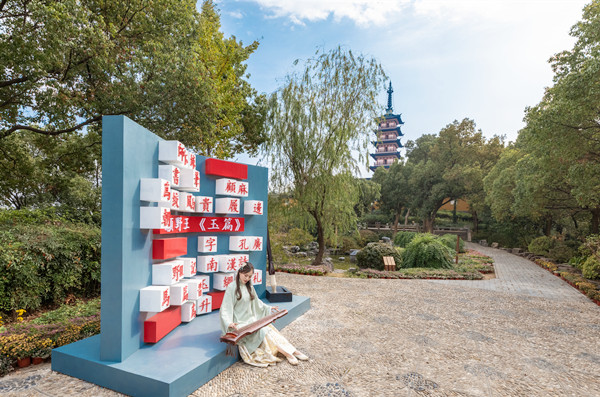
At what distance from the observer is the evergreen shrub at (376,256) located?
12.0 metres

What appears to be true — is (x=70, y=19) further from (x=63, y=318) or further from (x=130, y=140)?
(x=63, y=318)

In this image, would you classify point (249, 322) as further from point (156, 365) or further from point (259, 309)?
point (156, 365)

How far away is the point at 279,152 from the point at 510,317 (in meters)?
8.46

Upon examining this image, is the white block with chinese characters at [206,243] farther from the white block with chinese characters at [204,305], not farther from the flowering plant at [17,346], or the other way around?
the flowering plant at [17,346]

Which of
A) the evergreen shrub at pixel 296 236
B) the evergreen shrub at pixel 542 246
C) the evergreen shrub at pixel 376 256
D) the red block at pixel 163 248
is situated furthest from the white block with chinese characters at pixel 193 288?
the evergreen shrub at pixel 542 246

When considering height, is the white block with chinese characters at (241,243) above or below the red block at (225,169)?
below

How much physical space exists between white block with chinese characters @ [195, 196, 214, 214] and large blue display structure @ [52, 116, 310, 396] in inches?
47.1

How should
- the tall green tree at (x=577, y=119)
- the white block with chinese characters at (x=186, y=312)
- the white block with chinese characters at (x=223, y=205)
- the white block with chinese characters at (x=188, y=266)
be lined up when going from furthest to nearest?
the tall green tree at (x=577, y=119) < the white block with chinese characters at (x=223, y=205) < the white block with chinese characters at (x=186, y=312) < the white block with chinese characters at (x=188, y=266)

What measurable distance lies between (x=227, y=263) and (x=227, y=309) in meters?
1.52

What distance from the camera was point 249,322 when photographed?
4.11m

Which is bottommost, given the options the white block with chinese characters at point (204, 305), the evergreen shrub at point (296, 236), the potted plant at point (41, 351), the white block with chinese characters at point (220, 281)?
the potted plant at point (41, 351)

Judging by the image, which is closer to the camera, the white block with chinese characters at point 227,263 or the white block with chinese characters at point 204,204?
the white block with chinese characters at point 204,204

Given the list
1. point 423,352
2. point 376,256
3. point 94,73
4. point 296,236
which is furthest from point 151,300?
point 376,256

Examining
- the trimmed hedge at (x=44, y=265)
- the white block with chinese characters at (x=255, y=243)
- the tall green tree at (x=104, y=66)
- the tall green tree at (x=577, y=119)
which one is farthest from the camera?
the tall green tree at (x=577, y=119)
